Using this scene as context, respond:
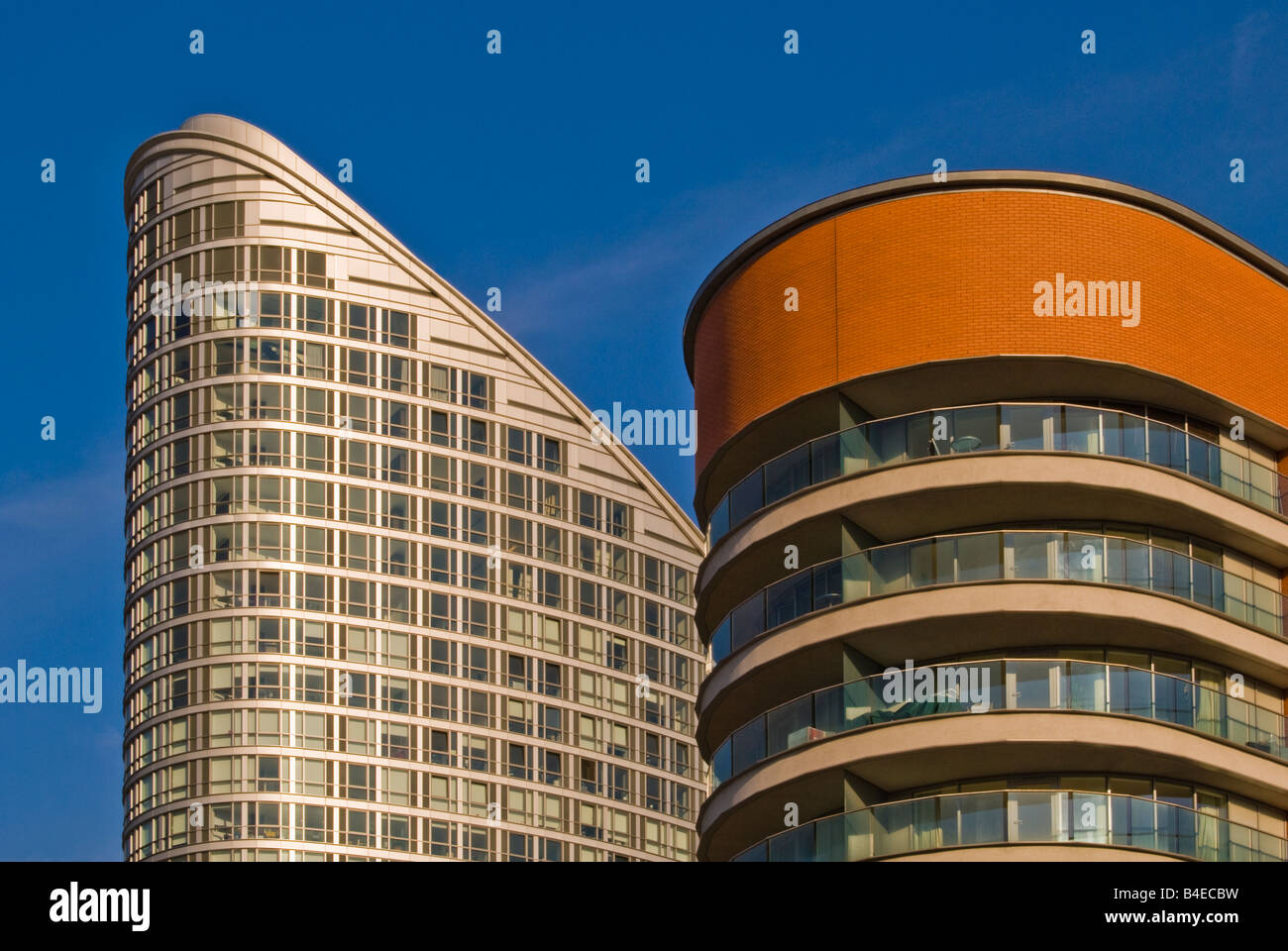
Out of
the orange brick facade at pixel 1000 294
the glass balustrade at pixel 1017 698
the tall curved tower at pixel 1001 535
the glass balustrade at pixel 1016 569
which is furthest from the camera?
the orange brick facade at pixel 1000 294

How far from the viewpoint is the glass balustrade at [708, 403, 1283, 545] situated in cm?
5100

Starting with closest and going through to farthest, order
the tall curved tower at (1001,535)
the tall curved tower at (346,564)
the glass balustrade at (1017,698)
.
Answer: the tall curved tower at (1001,535) → the glass balustrade at (1017,698) → the tall curved tower at (346,564)

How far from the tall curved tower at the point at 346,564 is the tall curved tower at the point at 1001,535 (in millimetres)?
60674

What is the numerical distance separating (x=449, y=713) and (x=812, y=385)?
224ft

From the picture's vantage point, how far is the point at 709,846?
54.2 meters

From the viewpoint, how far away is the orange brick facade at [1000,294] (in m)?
52.2

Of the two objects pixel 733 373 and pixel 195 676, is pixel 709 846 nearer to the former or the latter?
pixel 733 373

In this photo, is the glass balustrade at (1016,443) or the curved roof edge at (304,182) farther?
the curved roof edge at (304,182)

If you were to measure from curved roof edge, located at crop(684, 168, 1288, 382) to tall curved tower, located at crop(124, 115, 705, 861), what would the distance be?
200 ft

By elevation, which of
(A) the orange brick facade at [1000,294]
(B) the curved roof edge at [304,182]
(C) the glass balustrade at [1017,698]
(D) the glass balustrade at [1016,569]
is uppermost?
(B) the curved roof edge at [304,182]

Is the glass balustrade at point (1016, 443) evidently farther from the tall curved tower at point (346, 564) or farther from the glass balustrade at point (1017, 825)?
the tall curved tower at point (346, 564)

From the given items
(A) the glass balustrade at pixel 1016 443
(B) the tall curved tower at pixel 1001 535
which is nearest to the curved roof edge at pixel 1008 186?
(B) the tall curved tower at pixel 1001 535

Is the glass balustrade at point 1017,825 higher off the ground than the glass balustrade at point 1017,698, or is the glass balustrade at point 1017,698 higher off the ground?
the glass balustrade at point 1017,698
